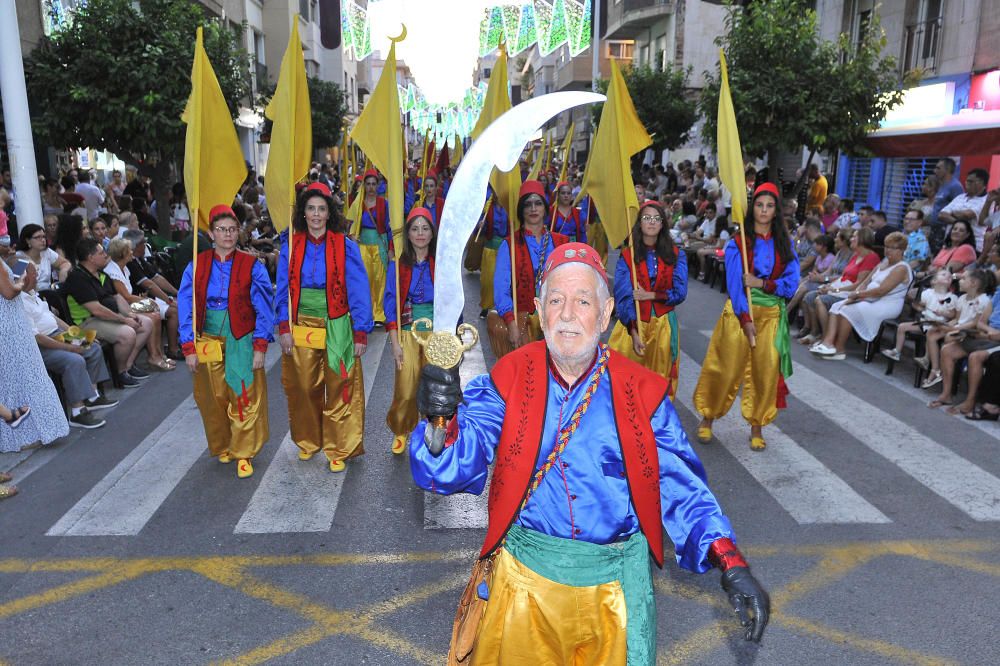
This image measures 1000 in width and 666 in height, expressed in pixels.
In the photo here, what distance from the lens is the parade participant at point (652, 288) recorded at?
596 cm

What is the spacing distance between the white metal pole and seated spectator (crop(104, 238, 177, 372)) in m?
1.02

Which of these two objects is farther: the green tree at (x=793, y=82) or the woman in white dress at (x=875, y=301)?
the green tree at (x=793, y=82)

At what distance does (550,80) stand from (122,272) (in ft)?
170

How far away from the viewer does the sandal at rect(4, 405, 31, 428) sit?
5.64 m

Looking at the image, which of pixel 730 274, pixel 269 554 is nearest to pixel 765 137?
pixel 730 274

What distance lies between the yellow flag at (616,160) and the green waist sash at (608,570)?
3.44 m

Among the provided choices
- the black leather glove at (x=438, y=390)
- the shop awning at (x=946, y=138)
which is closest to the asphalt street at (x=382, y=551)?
the black leather glove at (x=438, y=390)

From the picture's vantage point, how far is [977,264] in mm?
8258

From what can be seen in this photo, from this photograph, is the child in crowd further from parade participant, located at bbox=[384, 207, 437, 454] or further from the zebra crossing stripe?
parade participant, located at bbox=[384, 207, 437, 454]

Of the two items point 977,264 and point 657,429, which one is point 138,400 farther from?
point 977,264

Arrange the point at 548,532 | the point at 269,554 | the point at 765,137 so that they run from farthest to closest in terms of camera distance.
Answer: the point at 765,137
the point at 269,554
the point at 548,532

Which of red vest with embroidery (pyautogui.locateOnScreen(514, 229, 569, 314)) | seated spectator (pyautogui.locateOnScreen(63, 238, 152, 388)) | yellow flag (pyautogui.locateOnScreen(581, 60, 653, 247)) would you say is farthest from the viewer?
seated spectator (pyautogui.locateOnScreen(63, 238, 152, 388))

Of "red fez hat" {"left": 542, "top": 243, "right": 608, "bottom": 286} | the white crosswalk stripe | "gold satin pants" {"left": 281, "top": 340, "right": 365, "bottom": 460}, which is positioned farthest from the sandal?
"red fez hat" {"left": 542, "top": 243, "right": 608, "bottom": 286}

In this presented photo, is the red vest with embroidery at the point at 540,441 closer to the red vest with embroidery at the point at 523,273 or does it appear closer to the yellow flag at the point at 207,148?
the yellow flag at the point at 207,148
